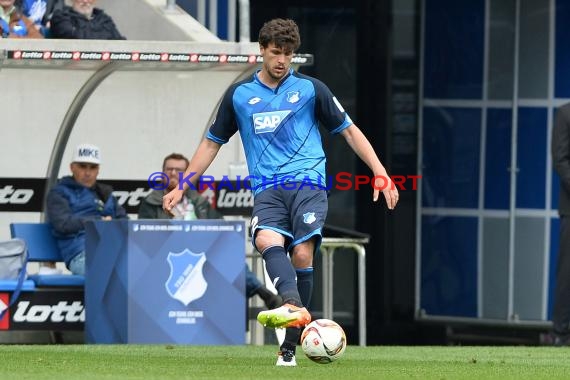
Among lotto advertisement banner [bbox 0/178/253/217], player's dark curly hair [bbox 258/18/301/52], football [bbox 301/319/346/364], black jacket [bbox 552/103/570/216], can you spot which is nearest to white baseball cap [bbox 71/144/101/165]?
lotto advertisement banner [bbox 0/178/253/217]

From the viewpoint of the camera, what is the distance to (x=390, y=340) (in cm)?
1914

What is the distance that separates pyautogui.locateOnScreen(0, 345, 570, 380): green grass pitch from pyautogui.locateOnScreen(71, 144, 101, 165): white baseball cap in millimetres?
2329

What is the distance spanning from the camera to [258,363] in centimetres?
1024

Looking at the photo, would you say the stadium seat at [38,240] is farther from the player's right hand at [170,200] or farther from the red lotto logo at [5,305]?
the player's right hand at [170,200]

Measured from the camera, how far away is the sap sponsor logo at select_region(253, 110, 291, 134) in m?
9.80

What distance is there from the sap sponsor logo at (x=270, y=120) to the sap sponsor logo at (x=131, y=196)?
224 inches

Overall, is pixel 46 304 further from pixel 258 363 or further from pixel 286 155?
pixel 286 155

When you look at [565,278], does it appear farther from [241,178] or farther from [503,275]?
[503,275]

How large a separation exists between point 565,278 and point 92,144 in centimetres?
420

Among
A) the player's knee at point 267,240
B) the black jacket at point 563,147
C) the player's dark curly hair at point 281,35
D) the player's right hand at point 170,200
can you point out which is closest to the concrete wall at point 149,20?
the black jacket at point 563,147

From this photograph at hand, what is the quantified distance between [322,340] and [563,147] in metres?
5.15

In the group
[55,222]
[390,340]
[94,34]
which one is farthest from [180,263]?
[390,340]

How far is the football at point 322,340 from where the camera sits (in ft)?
31.0

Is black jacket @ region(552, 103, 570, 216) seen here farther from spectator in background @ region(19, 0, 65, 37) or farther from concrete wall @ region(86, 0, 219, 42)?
spectator in background @ region(19, 0, 65, 37)
